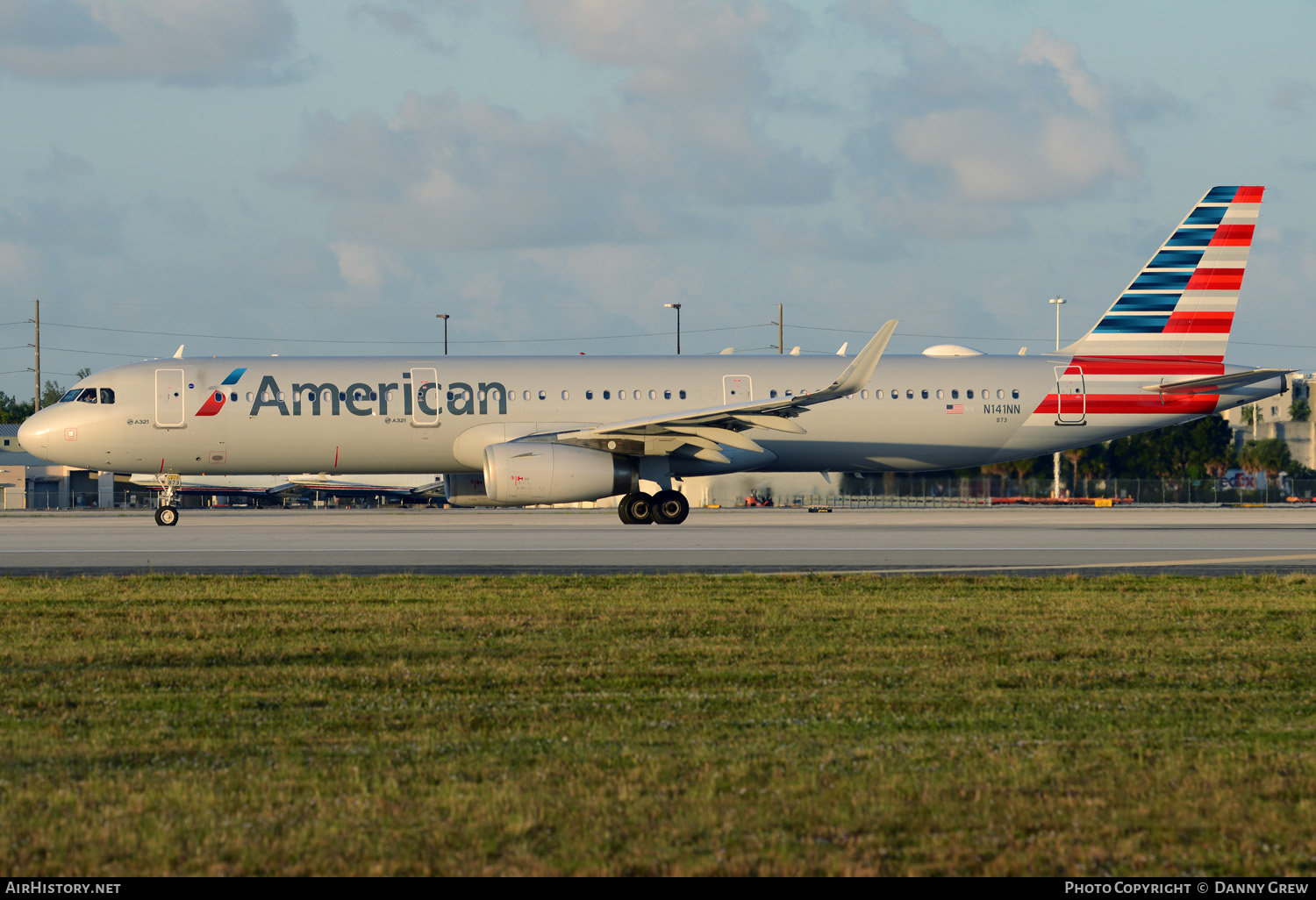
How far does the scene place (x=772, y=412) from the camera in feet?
88.4

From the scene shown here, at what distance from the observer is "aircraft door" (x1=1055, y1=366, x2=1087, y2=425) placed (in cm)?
3008

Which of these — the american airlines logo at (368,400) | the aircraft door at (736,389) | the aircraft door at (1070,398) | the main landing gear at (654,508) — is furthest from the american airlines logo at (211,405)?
the aircraft door at (1070,398)

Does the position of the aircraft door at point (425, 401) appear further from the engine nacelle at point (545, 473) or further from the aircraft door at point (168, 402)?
the aircraft door at point (168, 402)

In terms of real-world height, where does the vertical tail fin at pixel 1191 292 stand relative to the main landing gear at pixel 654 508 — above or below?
above

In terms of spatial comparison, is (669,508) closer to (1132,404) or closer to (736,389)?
(736,389)

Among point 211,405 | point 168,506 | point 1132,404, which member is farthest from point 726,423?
point 168,506

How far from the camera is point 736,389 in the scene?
29.6 metres

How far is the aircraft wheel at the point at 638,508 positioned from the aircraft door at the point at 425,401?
490 cm

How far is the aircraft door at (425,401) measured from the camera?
28.7 meters

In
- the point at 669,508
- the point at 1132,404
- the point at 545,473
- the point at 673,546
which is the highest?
the point at 1132,404

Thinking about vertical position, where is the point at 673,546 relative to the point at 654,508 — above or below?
below

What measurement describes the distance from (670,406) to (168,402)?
38.4 feet

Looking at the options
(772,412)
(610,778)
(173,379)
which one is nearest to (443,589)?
(610,778)

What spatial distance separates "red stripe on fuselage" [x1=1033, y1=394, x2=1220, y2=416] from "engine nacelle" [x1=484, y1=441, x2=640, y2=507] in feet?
36.7
